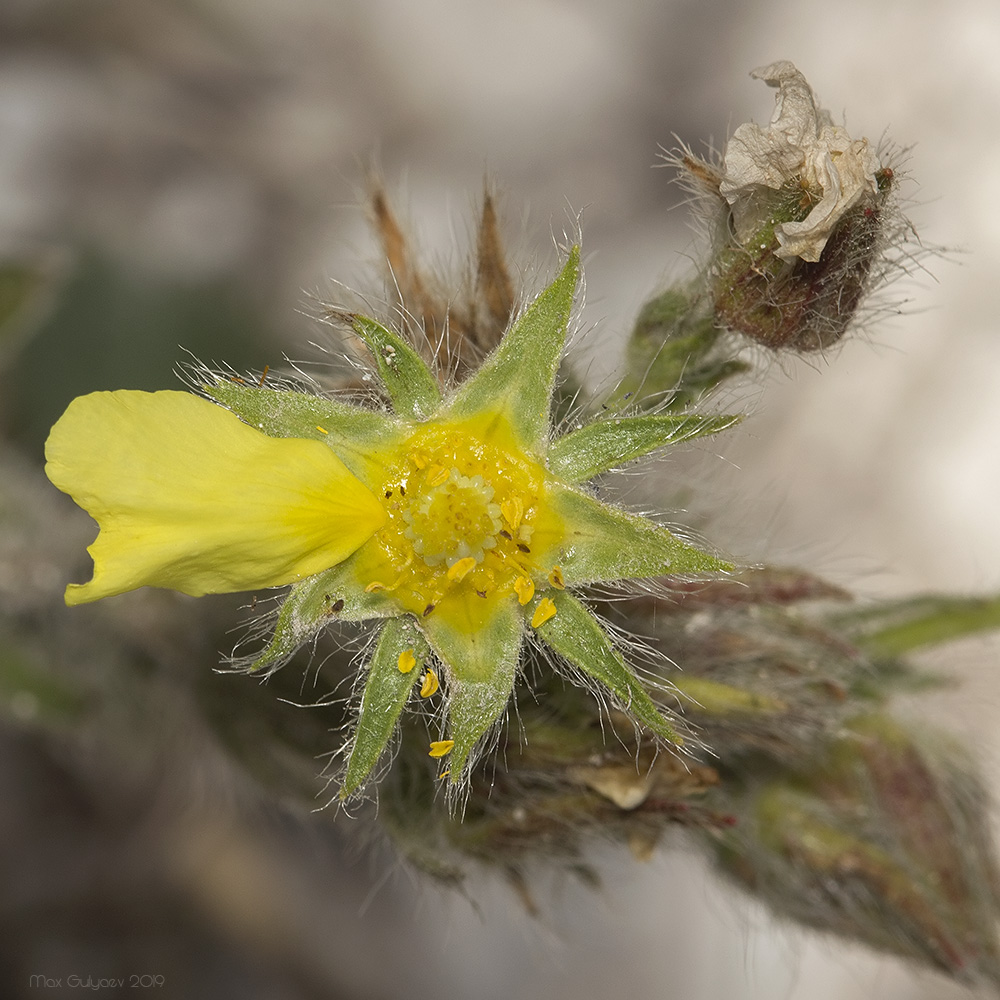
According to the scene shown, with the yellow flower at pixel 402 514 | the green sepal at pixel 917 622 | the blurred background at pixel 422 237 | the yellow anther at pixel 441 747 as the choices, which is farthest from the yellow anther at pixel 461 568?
the blurred background at pixel 422 237

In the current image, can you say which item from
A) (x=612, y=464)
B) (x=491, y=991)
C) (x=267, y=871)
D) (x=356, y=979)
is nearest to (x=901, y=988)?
(x=491, y=991)

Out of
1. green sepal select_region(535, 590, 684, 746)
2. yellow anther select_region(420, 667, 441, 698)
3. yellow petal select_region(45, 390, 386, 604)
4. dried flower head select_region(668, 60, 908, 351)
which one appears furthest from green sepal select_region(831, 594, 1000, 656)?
yellow petal select_region(45, 390, 386, 604)

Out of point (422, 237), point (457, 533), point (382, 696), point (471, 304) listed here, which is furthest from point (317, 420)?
point (422, 237)

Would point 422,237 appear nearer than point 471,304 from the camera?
No

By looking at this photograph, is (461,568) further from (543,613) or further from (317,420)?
(317,420)

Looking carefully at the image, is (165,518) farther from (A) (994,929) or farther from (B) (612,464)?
(A) (994,929)

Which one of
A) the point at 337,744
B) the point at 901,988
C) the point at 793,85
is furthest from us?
the point at 901,988

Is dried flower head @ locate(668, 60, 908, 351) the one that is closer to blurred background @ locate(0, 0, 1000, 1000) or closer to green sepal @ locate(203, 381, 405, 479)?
green sepal @ locate(203, 381, 405, 479)

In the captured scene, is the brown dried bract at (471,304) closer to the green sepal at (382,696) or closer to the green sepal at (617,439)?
the green sepal at (617,439)
